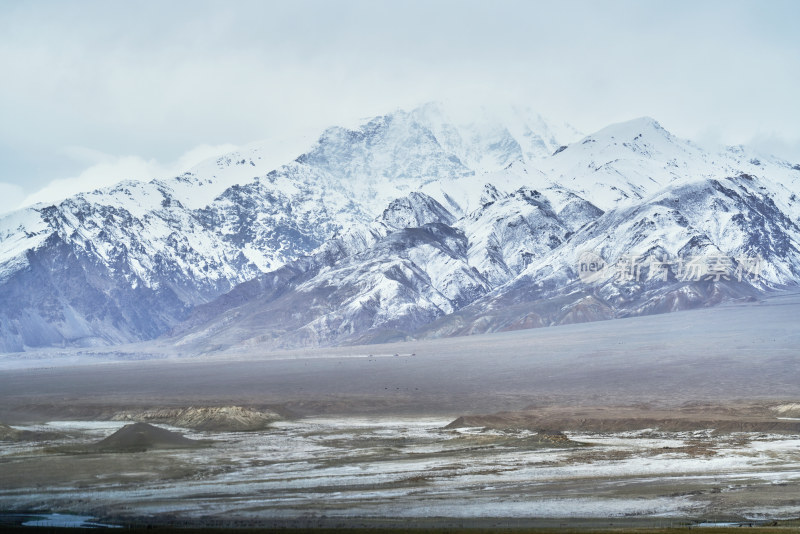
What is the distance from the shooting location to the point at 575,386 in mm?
199000

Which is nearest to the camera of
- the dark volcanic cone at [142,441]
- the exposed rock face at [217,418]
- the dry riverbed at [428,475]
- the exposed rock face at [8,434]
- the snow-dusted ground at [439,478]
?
the dry riverbed at [428,475]

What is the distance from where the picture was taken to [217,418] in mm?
148875

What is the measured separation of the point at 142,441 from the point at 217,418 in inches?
1090

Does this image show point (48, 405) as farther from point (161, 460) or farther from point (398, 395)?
point (161, 460)

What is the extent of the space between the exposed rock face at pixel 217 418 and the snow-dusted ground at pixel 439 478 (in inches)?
700

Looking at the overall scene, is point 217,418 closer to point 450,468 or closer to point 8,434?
point 8,434

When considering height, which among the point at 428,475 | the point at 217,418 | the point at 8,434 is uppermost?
the point at 8,434

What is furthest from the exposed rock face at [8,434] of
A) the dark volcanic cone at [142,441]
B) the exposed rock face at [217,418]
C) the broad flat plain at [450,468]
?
the exposed rock face at [217,418]

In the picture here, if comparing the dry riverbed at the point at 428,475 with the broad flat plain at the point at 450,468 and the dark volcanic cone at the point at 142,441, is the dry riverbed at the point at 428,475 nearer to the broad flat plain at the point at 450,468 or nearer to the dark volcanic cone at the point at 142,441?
the broad flat plain at the point at 450,468

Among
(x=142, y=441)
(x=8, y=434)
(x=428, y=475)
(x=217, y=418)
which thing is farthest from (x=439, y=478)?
(x=8, y=434)

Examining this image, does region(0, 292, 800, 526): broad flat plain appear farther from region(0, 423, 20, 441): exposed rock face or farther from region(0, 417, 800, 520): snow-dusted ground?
region(0, 423, 20, 441): exposed rock face

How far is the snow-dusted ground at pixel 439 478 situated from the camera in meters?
78.0

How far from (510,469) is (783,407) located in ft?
183

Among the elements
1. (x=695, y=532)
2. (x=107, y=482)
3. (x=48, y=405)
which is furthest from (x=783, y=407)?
(x=48, y=405)
